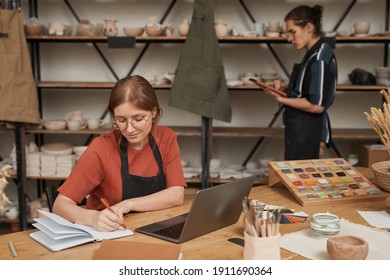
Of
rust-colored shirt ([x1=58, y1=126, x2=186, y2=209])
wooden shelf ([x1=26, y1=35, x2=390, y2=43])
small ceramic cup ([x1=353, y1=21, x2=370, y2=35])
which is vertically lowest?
rust-colored shirt ([x1=58, y1=126, x2=186, y2=209])

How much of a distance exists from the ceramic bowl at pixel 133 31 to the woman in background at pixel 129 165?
206cm

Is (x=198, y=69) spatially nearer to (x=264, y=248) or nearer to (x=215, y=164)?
(x=215, y=164)

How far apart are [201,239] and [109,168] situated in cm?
60

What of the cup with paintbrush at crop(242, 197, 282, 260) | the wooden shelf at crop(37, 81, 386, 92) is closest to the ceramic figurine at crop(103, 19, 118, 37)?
the wooden shelf at crop(37, 81, 386, 92)

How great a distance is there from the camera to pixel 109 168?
7.01 feet

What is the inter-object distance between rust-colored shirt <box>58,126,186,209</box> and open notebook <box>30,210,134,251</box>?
278mm

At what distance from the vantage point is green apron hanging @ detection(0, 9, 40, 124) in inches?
157

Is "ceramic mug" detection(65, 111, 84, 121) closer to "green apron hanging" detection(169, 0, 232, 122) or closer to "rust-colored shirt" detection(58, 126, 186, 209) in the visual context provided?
"green apron hanging" detection(169, 0, 232, 122)

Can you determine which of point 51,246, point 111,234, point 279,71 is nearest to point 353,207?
point 111,234

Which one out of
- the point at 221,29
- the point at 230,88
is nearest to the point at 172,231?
the point at 230,88

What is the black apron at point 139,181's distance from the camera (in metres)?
2.17

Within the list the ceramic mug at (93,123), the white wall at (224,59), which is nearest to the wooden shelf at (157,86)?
the ceramic mug at (93,123)

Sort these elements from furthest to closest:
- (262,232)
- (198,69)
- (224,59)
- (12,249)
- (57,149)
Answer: (224,59)
(57,149)
(198,69)
(12,249)
(262,232)

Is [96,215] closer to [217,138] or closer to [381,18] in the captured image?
[217,138]
